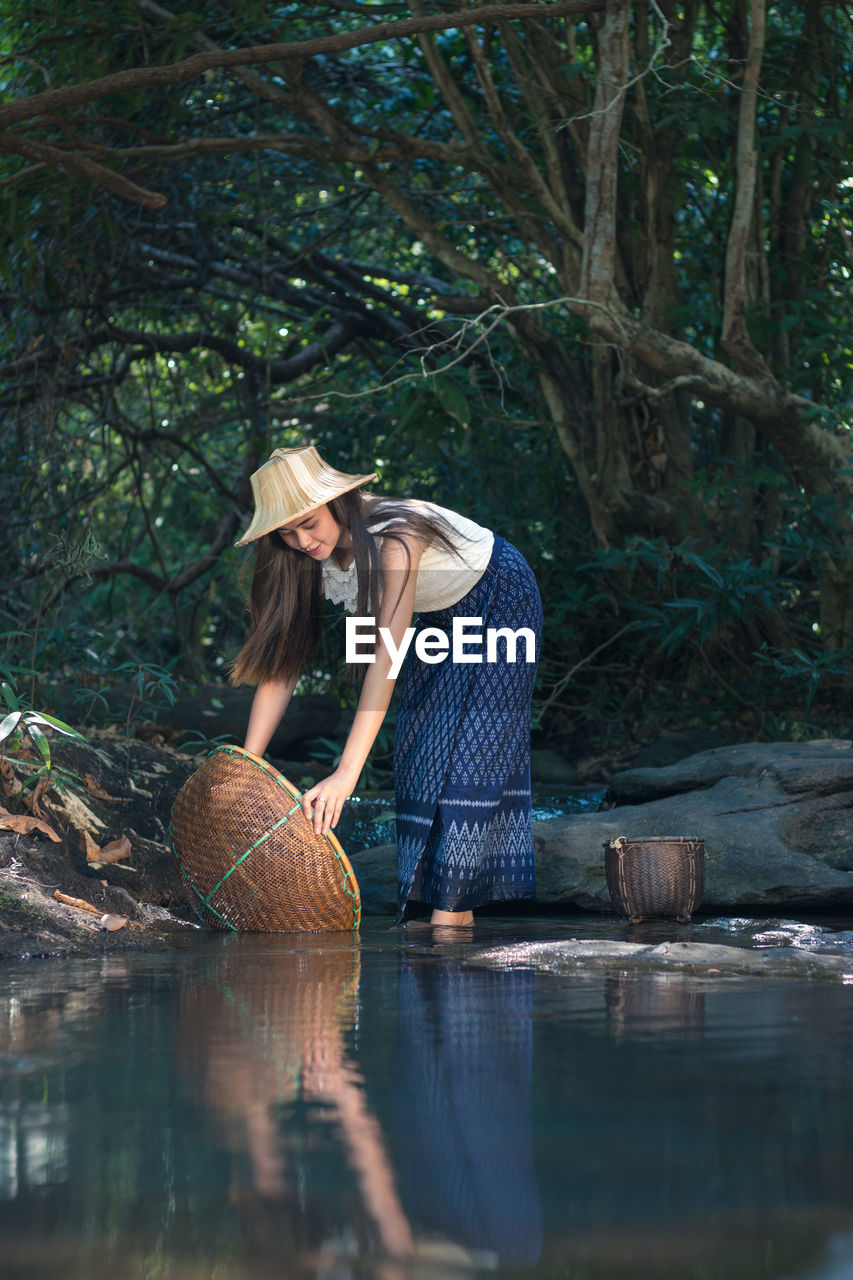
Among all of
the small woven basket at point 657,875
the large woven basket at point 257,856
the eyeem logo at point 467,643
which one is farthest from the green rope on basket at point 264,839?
the small woven basket at point 657,875

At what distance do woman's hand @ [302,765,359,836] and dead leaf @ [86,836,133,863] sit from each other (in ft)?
2.58

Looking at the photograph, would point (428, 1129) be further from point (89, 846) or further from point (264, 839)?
point (89, 846)

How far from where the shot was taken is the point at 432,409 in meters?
5.46

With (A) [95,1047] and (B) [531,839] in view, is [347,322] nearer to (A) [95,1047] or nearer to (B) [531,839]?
(B) [531,839]

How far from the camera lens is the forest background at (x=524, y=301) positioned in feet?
16.9

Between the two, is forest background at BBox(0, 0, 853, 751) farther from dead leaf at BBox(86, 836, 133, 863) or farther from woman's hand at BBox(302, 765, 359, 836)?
woman's hand at BBox(302, 765, 359, 836)

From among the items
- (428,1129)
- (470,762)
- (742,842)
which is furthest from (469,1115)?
(742,842)

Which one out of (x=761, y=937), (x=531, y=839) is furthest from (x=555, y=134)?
(x=761, y=937)

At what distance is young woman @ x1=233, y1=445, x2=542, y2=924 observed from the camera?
320 cm

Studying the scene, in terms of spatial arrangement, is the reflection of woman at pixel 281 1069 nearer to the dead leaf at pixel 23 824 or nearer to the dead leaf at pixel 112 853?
the dead leaf at pixel 23 824

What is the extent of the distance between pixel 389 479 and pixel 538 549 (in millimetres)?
1058

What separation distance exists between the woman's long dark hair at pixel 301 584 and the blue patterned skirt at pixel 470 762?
0.24 metres

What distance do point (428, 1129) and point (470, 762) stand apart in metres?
2.00

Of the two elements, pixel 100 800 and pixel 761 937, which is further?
pixel 100 800
